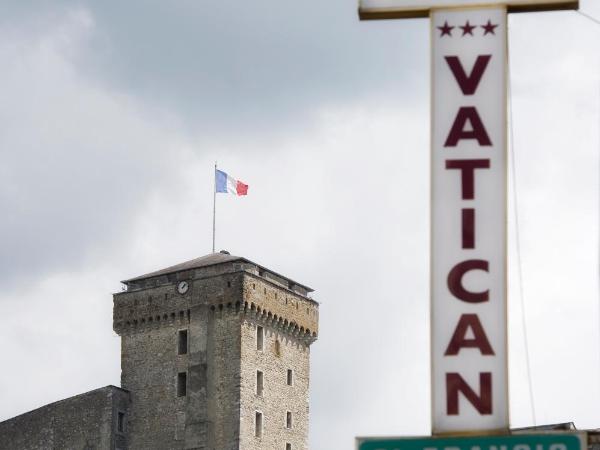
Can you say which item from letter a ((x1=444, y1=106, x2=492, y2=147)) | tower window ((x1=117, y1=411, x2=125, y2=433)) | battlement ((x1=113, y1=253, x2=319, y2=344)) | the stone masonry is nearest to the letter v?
letter a ((x1=444, y1=106, x2=492, y2=147))

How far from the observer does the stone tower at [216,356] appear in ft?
249

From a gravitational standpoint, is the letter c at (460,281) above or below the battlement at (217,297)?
below

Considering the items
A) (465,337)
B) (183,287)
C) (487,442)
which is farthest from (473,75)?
(183,287)

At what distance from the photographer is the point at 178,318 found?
7844 centimetres

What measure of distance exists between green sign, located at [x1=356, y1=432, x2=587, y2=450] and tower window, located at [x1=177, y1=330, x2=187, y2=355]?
215 ft

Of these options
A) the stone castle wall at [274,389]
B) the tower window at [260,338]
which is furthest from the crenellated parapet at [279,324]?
the tower window at [260,338]

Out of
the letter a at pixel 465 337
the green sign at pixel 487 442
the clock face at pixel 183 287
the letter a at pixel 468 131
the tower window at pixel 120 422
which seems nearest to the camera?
the green sign at pixel 487 442

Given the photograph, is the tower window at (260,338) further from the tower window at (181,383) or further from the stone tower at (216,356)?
the tower window at (181,383)

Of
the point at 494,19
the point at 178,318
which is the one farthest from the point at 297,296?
the point at 494,19

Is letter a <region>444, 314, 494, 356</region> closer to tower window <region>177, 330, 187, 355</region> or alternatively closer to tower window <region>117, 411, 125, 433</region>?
tower window <region>177, 330, 187, 355</region>

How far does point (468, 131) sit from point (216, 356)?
6374cm

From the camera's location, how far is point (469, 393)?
41.4 ft

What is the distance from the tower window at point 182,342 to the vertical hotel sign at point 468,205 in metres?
64.9

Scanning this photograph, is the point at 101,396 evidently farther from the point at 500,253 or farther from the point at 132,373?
the point at 500,253
